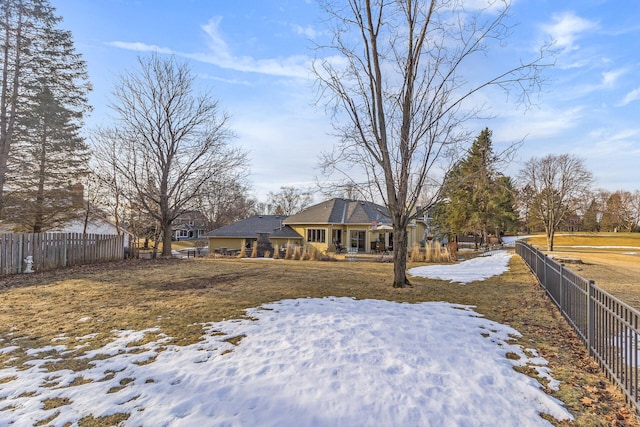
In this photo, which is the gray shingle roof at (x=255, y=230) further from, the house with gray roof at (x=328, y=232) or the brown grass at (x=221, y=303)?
the brown grass at (x=221, y=303)

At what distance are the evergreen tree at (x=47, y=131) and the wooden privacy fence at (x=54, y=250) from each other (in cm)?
451

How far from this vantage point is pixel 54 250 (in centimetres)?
1105

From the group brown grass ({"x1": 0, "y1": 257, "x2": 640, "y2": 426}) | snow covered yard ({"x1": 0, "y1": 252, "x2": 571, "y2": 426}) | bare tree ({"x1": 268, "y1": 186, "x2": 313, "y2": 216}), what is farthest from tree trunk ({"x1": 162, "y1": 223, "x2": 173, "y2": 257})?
bare tree ({"x1": 268, "y1": 186, "x2": 313, "y2": 216})

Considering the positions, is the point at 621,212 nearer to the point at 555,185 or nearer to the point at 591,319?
the point at 555,185

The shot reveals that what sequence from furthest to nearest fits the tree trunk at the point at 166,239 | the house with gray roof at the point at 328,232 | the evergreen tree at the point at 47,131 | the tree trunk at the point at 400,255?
the house with gray roof at the point at 328,232 < the tree trunk at the point at 166,239 < the evergreen tree at the point at 47,131 < the tree trunk at the point at 400,255

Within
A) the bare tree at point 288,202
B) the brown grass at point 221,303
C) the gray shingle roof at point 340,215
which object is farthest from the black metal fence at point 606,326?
the bare tree at point 288,202

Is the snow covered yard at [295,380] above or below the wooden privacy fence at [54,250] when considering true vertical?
below

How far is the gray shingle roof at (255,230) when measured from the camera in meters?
27.5

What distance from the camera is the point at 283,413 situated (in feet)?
8.36

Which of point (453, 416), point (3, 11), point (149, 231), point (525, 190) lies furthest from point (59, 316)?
point (525, 190)

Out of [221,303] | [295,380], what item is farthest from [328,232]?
[295,380]

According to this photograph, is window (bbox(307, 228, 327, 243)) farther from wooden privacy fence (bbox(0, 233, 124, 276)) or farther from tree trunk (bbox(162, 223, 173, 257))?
wooden privacy fence (bbox(0, 233, 124, 276))

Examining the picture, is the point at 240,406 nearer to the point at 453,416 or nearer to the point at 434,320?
the point at 453,416

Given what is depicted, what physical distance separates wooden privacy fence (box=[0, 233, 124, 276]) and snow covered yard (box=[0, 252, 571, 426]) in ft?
25.0
